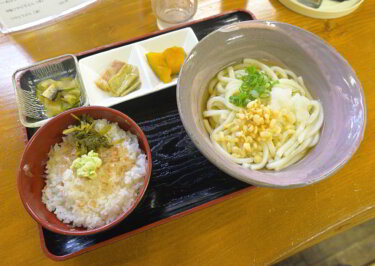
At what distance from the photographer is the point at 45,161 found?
133cm

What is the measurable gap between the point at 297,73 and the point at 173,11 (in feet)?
3.22

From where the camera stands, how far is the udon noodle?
4.32 feet

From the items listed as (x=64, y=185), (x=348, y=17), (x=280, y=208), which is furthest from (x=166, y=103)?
(x=348, y=17)

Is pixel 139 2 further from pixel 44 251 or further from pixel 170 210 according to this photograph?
pixel 44 251

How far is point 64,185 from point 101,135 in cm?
28

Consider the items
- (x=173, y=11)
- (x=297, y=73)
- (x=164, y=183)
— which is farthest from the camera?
(x=173, y=11)

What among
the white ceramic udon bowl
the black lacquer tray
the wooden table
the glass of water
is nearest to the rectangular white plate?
the black lacquer tray

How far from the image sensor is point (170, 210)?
1303 millimetres

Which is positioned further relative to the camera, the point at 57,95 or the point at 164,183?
the point at 57,95

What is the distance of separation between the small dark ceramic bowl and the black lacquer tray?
0.39 feet

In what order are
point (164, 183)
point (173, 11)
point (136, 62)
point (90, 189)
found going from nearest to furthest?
point (90, 189)
point (164, 183)
point (136, 62)
point (173, 11)

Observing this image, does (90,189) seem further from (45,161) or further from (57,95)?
(57,95)

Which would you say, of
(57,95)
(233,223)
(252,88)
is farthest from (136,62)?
(233,223)

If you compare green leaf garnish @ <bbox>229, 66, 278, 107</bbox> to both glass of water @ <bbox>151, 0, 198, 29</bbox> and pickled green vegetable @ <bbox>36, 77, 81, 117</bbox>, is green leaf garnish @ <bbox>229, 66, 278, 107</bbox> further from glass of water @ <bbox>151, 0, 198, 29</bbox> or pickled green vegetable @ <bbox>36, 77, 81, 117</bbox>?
pickled green vegetable @ <bbox>36, 77, 81, 117</bbox>
